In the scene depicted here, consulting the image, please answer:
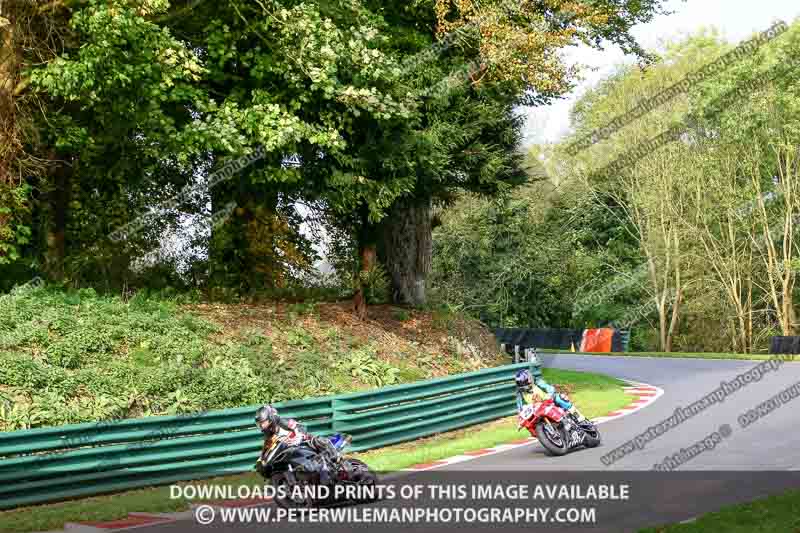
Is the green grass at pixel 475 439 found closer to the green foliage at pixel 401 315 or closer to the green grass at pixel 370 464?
the green grass at pixel 370 464

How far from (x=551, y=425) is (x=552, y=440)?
253 millimetres

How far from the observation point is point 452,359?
24.5 metres

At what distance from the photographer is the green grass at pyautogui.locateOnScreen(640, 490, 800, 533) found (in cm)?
954

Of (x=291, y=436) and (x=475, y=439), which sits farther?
(x=475, y=439)

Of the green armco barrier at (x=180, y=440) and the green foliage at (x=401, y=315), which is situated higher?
the green foliage at (x=401, y=315)

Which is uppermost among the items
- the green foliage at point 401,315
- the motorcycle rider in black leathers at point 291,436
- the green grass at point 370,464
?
the green foliage at point 401,315

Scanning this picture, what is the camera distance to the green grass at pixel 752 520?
9.54 m

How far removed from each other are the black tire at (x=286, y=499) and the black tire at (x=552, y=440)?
4.92 metres

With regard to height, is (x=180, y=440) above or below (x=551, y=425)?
below

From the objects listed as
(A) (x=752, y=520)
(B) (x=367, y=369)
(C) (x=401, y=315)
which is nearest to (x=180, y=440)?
(B) (x=367, y=369)

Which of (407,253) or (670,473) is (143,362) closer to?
(670,473)

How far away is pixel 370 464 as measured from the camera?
53.4 ft

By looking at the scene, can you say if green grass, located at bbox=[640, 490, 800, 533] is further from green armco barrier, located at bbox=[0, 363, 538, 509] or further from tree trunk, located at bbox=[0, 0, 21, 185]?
tree trunk, located at bbox=[0, 0, 21, 185]

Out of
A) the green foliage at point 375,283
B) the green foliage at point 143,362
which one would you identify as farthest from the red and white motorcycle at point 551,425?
the green foliage at point 375,283
